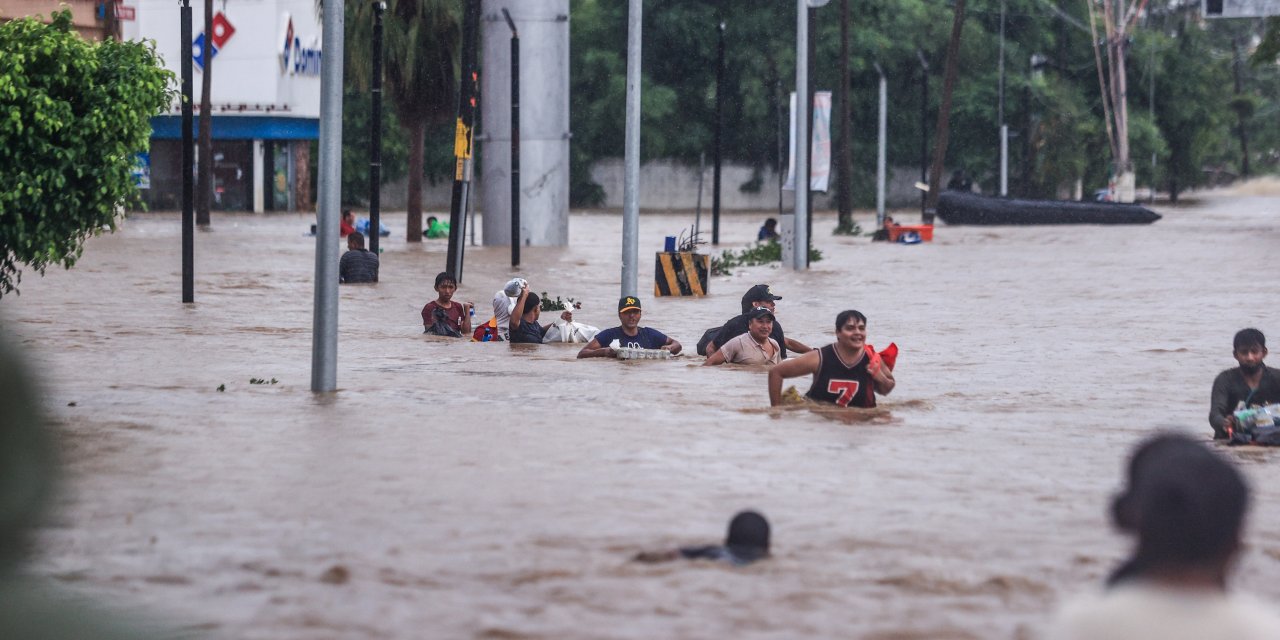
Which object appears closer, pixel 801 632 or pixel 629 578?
pixel 801 632

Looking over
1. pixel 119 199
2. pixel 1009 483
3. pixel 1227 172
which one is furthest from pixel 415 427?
pixel 1227 172

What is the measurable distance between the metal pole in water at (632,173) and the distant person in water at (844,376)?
29.6ft

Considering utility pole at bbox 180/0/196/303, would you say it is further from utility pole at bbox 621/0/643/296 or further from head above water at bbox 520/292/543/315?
head above water at bbox 520/292/543/315

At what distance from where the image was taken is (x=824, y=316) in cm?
2236

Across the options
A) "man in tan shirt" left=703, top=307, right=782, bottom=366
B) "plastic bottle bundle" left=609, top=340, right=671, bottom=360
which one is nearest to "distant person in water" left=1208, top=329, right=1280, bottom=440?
"man in tan shirt" left=703, top=307, right=782, bottom=366

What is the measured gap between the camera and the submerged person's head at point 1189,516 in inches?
126

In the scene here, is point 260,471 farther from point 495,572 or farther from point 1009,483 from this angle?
point 1009,483

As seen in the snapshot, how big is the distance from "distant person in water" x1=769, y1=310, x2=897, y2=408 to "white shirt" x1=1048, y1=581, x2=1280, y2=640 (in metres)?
8.93

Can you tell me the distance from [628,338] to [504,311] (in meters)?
2.36

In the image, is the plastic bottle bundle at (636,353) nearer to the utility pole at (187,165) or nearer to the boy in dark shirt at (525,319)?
the boy in dark shirt at (525,319)

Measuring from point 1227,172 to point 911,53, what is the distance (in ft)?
96.9

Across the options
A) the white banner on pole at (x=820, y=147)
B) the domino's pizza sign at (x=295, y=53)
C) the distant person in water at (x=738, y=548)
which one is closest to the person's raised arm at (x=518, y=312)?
the distant person in water at (x=738, y=548)

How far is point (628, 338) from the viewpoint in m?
16.2

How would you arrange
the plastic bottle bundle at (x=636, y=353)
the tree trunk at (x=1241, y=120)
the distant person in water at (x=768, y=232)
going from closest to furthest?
the plastic bottle bundle at (x=636, y=353) < the distant person in water at (x=768, y=232) < the tree trunk at (x=1241, y=120)
